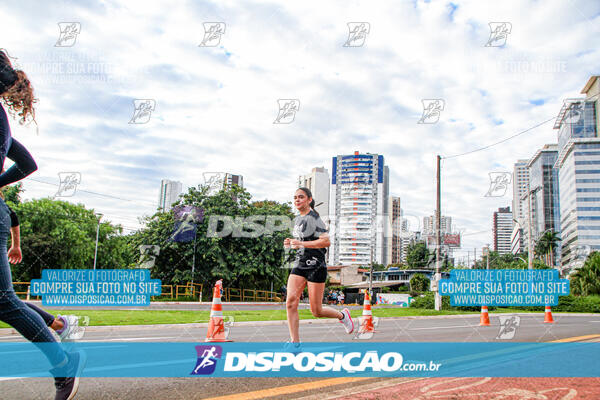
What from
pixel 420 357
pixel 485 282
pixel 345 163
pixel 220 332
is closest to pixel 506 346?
pixel 420 357

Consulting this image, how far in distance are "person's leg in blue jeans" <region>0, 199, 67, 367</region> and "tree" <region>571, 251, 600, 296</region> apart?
118 ft

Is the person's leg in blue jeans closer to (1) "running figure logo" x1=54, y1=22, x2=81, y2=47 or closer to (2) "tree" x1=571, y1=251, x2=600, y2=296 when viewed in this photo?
(1) "running figure logo" x1=54, y1=22, x2=81, y2=47

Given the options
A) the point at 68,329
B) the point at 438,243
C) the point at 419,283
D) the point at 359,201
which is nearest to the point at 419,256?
the point at 419,283

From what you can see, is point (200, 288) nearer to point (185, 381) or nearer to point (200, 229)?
point (200, 229)

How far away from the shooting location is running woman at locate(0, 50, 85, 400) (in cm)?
233

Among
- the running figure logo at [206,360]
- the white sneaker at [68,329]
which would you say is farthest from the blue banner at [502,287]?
the white sneaker at [68,329]

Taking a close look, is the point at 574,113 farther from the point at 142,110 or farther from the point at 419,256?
the point at 142,110

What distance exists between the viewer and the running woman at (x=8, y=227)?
233 cm

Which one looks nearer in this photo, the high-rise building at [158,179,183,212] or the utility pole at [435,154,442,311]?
the utility pole at [435,154,442,311]

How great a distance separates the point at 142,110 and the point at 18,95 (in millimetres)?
15807

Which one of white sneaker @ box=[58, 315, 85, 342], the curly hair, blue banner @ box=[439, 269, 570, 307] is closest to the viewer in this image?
the curly hair

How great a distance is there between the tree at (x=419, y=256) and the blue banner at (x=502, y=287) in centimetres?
7118

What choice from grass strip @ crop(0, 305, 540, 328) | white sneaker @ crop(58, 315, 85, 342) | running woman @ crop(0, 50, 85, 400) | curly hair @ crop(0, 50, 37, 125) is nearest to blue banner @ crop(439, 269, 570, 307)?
grass strip @ crop(0, 305, 540, 328)

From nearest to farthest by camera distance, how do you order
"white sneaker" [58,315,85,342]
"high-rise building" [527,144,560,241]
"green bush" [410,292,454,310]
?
"white sneaker" [58,315,85,342] → "green bush" [410,292,454,310] → "high-rise building" [527,144,560,241]
